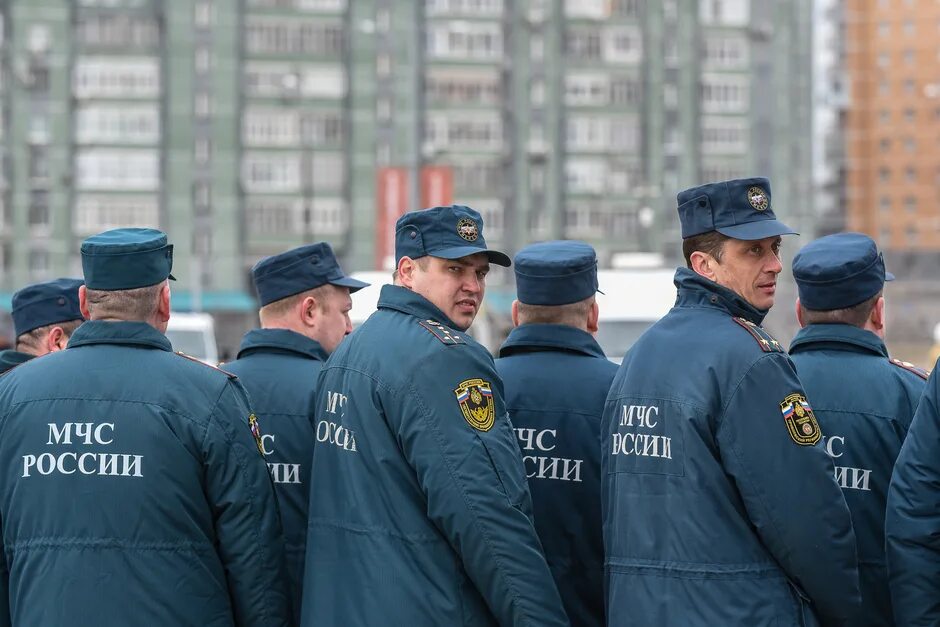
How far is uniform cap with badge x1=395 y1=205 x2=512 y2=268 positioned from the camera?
4676 millimetres

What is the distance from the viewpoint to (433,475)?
14.0 feet

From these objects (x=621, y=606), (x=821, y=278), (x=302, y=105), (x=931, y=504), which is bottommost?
(x=621, y=606)

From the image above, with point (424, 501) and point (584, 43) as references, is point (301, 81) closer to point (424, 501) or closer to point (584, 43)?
point (584, 43)

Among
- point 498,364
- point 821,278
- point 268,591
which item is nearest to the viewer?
point 268,591

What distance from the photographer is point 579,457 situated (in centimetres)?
543

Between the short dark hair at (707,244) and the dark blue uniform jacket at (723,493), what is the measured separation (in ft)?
0.42

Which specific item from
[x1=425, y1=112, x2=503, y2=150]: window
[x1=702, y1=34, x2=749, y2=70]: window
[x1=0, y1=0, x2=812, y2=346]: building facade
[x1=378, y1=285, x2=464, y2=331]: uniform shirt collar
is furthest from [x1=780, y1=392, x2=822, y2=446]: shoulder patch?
[x1=702, y1=34, x2=749, y2=70]: window

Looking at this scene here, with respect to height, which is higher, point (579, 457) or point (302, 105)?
point (302, 105)

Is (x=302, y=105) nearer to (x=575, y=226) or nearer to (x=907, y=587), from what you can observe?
(x=575, y=226)

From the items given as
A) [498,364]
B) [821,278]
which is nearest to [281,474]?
[498,364]

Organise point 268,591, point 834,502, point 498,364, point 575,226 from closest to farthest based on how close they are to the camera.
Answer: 1. point 834,502
2. point 268,591
3. point 498,364
4. point 575,226

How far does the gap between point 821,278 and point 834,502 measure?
4.18 ft

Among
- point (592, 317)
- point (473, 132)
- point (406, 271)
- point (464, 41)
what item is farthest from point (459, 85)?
point (406, 271)

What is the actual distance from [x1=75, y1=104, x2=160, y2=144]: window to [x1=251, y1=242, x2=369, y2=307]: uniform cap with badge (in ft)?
200
